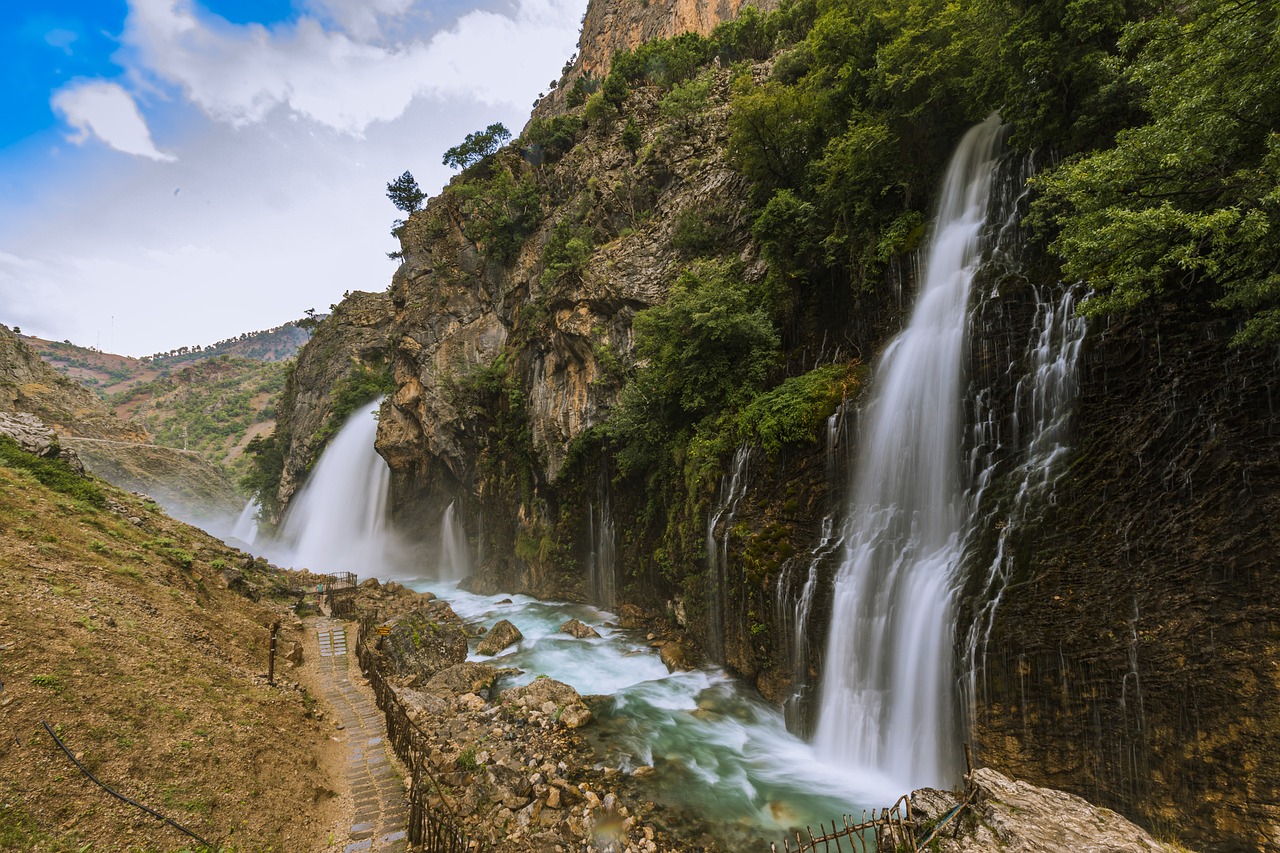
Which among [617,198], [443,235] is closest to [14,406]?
[443,235]

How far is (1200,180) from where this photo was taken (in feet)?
22.6

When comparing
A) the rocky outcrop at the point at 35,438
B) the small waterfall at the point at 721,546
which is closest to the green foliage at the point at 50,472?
the rocky outcrop at the point at 35,438

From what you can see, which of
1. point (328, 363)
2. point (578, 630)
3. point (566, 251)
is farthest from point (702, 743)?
point (328, 363)

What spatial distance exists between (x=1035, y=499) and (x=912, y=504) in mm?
2510

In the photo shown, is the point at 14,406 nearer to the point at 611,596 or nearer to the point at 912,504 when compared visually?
the point at 611,596

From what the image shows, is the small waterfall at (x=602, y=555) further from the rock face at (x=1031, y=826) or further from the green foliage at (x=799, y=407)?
the rock face at (x=1031, y=826)

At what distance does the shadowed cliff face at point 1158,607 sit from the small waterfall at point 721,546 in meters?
6.89

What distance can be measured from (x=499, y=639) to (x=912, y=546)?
14164mm

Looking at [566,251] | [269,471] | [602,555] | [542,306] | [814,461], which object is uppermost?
[566,251]

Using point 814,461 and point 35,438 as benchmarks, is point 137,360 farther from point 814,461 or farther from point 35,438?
point 814,461

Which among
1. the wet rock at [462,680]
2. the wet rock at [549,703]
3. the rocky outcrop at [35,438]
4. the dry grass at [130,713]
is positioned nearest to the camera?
the dry grass at [130,713]

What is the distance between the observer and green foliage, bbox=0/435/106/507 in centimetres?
1595

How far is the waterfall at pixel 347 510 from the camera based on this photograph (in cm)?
3944

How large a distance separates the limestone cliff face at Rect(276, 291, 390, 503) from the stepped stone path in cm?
3742
